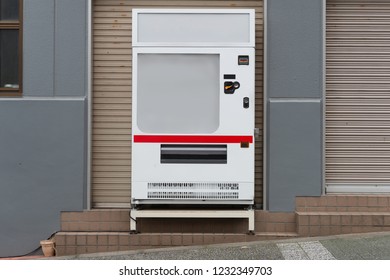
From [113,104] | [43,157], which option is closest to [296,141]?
[113,104]

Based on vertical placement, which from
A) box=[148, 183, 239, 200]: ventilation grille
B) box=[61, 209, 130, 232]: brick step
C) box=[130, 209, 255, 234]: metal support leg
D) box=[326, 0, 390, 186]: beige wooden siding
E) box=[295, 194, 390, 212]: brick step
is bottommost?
box=[61, 209, 130, 232]: brick step

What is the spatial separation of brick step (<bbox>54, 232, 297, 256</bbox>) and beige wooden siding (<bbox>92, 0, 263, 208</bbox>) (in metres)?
0.57

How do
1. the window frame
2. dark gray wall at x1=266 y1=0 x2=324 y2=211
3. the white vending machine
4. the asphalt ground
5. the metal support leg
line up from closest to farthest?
the asphalt ground → the white vending machine → the metal support leg → dark gray wall at x1=266 y1=0 x2=324 y2=211 → the window frame

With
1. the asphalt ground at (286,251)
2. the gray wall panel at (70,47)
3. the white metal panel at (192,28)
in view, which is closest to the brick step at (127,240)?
the asphalt ground at (286,251)

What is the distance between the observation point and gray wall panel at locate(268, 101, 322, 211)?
300 inches

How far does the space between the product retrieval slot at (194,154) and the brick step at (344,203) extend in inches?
51.9

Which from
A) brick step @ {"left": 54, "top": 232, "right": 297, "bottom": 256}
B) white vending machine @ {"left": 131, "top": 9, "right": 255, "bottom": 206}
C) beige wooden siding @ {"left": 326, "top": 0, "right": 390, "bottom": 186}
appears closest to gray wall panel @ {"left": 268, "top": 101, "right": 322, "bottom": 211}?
beige wooden siding @ {"left": 326, "top": 0, "right": 390, "bottom": 186}

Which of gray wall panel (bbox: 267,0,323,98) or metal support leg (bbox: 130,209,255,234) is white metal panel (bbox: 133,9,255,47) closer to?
gray wall panel (bbox: 267,0,323,98)

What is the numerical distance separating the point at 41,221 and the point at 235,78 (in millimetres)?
3292

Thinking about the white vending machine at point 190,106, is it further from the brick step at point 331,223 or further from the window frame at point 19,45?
the window frame at point 19,45

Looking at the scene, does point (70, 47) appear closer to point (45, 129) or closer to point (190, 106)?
point (45, 129)

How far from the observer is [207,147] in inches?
283

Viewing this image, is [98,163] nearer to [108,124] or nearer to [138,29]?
[108,124]

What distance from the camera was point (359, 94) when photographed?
25.9 feet
